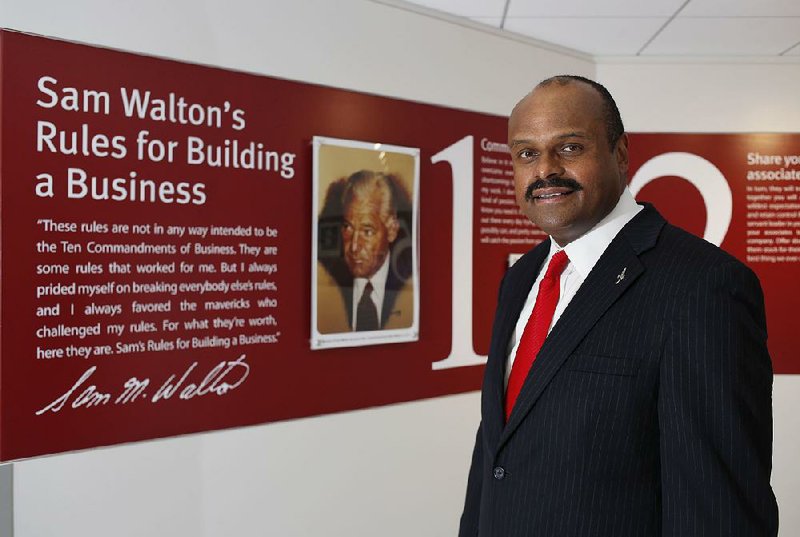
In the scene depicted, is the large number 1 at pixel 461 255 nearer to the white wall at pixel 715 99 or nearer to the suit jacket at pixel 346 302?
the suit jacket at pixel 346 302

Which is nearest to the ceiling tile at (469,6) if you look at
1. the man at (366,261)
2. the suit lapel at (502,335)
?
the man at (366,261)

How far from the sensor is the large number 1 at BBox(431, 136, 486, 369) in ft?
11.1

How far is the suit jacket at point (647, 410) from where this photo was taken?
3.46 feet

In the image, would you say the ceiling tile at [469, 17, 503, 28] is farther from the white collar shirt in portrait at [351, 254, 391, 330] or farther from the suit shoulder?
the suit shoulder

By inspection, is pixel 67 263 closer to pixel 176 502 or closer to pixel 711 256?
pixel 176 502

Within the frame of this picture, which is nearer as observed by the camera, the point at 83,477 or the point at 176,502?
the point at 83,477

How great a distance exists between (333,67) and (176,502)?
1.88m

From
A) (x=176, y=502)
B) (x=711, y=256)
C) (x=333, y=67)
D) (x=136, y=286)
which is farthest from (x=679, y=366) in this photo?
(x=333, y=67)

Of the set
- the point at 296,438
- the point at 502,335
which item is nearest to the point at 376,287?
the point at 296,438

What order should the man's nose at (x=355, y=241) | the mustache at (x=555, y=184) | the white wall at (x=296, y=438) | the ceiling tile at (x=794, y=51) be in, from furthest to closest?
the ceiling tile at (x=794, y=51) → the man's nose at (x=355, y=241) → the white wall at (x=296, y=438) → the mustache at (x=555, y=184)

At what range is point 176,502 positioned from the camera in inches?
102

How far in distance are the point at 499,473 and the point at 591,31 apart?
295cm

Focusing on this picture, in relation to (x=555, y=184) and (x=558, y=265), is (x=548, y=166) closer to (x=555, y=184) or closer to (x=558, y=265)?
(x=555, y=184)
